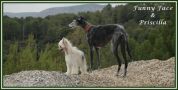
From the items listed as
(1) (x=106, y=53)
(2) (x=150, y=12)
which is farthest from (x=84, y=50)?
(2) (x=150, y=12)

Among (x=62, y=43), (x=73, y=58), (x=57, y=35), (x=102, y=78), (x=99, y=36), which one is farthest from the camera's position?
(x=57, y=35)

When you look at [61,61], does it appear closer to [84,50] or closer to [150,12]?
[84,50]

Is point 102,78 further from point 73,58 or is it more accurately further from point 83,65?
point 73,58

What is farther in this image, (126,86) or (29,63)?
(29,63)

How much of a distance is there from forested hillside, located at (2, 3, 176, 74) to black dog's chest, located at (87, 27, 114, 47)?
18 centimetres

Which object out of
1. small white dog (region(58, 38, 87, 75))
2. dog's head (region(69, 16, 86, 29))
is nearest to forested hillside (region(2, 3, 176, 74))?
dog's head (region(69, 16, 86, 29))

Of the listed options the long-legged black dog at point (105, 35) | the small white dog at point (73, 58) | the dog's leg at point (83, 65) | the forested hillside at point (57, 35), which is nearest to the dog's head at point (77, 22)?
the long-legged black dog at point (105, 35)

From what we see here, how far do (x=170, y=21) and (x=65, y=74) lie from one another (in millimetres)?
3072

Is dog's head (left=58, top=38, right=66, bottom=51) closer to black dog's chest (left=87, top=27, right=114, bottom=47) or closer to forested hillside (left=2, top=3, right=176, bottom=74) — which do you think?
forested hillside (left=2, top=3, right=176, bottom=74)

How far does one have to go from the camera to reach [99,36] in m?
21.8

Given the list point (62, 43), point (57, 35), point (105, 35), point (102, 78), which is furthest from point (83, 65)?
point (57, 35)

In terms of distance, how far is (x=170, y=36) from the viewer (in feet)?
72.7

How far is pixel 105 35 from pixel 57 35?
4.27 feet

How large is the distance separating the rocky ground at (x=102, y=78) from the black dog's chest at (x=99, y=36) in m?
0.83
